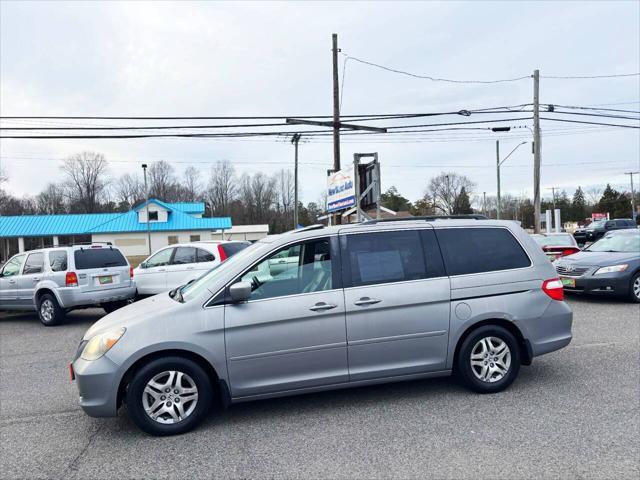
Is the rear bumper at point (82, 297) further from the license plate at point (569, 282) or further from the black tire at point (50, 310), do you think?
the license plate at point (569, 282)

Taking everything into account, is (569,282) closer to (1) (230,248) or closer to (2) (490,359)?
(2) (490,359)

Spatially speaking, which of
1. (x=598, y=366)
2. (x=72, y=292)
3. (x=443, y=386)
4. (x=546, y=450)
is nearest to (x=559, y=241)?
(x=598, y=366)

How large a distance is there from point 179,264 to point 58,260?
2571 mm

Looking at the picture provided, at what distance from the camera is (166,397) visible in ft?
13.1

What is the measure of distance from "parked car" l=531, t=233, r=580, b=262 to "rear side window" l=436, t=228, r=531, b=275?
9265mm

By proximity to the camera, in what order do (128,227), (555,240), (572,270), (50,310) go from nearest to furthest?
(50,310) < (572,270) < (555,240) < (128,227)

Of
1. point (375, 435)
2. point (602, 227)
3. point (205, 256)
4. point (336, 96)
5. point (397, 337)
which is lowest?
point (375, 435)

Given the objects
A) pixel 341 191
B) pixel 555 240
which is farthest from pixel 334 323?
pixel 341 191

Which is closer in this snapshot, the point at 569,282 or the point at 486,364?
the point at 486,364

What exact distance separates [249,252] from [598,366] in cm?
425

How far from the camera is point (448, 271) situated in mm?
4672

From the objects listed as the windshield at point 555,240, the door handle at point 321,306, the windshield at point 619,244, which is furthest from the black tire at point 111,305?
the windshield at point 555,240

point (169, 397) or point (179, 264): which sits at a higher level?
point (179, 264)

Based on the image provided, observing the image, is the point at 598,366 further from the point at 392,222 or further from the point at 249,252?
the point at 249,252
